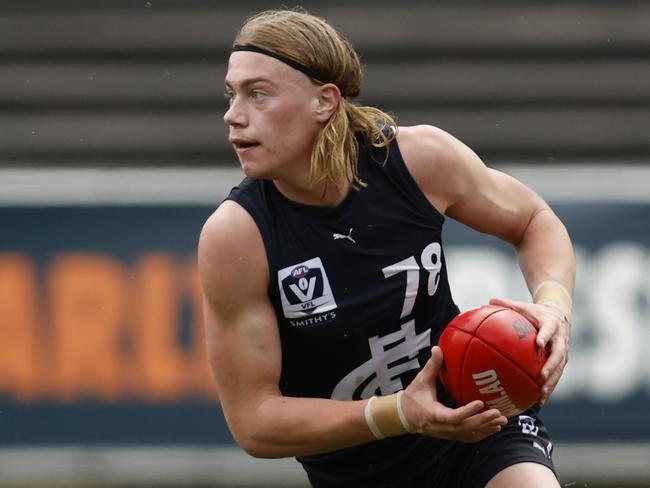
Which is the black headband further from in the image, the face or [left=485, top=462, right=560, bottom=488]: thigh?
[left=485, top=462, right=560, bottom=488]: thigh

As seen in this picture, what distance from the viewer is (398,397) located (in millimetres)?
3918

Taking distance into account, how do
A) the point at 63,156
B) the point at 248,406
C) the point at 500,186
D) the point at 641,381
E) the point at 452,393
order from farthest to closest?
1. the point at 63,156
2. the point at 641,381
3. the point at 500,186
4. the point at 248,406
5. the point at 452,393

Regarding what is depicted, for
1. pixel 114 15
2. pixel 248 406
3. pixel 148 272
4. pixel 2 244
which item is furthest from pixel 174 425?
pixel 248 406

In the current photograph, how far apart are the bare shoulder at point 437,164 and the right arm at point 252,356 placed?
0.53m

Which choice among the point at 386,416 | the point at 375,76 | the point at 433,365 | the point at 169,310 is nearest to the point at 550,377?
the point at 433,365

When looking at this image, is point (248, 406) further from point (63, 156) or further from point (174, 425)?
point (63, 156)

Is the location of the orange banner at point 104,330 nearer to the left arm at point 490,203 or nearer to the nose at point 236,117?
the left arm at point 490,203

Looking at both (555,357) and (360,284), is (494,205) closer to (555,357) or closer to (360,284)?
(360,284)

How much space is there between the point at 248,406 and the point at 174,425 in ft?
11.0

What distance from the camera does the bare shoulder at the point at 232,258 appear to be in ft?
13.4

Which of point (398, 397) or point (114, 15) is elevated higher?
point (114, 15)

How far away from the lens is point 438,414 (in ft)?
12.3

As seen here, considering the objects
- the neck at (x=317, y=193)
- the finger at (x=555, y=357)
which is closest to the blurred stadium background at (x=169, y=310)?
the neck at (x=317, y=193)

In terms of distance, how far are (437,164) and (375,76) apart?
381 centimetres
